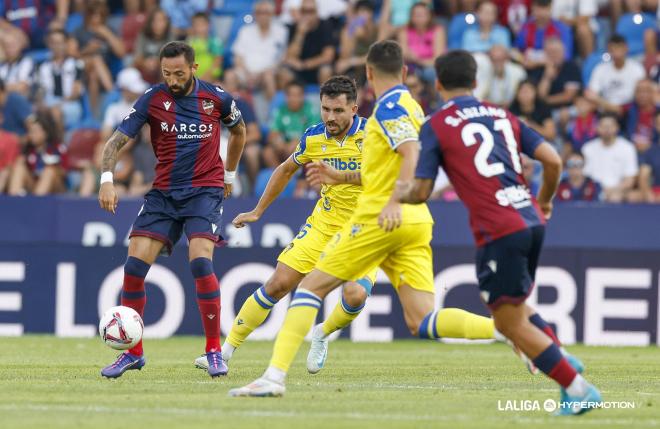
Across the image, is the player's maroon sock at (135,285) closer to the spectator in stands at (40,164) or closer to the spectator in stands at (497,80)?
the spectator in stands at (40,164)

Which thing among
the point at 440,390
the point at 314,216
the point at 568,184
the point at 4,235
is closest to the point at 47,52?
the point at 4,235

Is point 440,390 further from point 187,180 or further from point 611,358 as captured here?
point 611,358

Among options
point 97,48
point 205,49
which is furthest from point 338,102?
point 97,48

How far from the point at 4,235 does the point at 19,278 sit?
56.3 inches

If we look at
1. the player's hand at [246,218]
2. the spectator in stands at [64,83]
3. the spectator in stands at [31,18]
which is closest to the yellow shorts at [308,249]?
the player's hand at [246,218]

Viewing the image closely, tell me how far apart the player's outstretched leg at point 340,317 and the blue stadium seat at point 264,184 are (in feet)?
23.2

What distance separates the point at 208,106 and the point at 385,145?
240 cm

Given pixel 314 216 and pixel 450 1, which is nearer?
pixel 314 216

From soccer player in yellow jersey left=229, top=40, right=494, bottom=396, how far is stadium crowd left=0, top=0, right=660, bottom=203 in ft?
28.7

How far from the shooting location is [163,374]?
10406mm

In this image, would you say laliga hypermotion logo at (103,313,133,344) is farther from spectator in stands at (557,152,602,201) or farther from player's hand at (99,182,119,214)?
spectator in stands at (557,152,602,201)

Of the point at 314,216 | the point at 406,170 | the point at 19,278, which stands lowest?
the point at 19,278

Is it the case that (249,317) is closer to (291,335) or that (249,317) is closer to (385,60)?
(291,335)

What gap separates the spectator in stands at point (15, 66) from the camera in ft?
65.3
